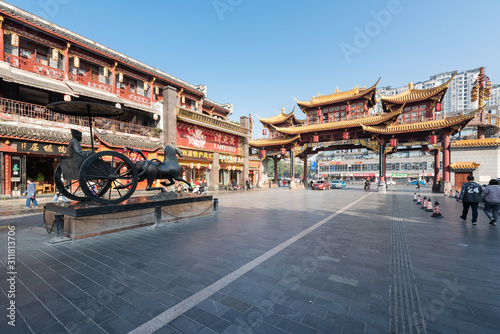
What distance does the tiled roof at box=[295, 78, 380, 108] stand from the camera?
26.7 meters

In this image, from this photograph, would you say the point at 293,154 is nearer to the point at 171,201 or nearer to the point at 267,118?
the point at 267,118

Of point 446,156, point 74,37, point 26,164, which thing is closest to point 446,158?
point 446,156

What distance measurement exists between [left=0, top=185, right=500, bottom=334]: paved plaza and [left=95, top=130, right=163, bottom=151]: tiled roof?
10.3m

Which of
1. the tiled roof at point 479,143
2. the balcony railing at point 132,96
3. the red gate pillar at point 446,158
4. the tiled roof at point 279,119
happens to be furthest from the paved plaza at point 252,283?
the tiled roof at point 279,119

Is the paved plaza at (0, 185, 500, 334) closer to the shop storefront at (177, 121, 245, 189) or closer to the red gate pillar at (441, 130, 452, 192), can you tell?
the shop storefront at (177, 121, 245, 189)

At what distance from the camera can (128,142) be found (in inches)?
633

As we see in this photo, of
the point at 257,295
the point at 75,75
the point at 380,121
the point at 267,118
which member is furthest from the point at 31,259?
the point at 267,118

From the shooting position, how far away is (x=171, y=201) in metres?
7.26

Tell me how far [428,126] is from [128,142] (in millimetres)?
26407

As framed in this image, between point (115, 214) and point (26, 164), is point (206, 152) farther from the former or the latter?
point (115, 214)

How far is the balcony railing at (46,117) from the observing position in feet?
40.3

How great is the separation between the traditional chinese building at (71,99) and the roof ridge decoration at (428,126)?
Result: 1581 cm

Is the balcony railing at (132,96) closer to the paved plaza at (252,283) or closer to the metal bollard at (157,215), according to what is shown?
the paved plaza at (252,283)

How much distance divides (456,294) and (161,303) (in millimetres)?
3918
